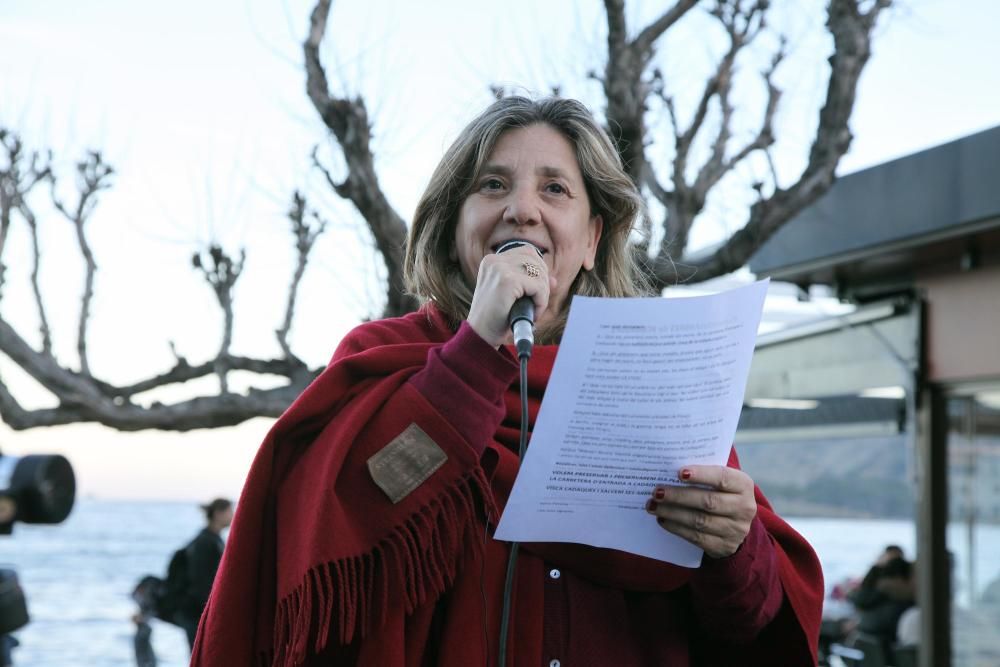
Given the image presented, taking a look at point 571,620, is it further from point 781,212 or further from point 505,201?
point 781,212

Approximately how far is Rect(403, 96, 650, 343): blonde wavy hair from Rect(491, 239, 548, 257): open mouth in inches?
6.3

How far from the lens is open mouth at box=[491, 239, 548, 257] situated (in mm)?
1742

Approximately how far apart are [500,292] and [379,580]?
44 centimetres

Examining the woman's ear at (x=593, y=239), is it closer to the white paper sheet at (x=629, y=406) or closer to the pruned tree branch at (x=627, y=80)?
the white paper sheet at (x=629, y=406)

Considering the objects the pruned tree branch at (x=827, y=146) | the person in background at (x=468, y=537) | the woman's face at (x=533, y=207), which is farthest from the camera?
the pruned tree branch at (x=827, y=146)

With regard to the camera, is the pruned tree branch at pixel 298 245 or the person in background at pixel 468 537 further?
the pruned tree branch at pixel 298 245

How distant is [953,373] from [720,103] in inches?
95.9

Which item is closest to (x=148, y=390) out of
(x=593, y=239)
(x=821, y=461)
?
(x=593, y=239)

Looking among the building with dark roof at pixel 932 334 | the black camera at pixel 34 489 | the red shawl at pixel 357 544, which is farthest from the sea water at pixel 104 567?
the red shawl at pixel 357 544

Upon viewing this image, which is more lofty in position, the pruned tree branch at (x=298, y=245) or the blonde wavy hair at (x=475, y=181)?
the pruned tree branch at (x=298, y=245)

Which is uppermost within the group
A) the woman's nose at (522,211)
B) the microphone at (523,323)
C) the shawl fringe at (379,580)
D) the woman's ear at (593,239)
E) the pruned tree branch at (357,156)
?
the pruned tree branch at (357,156)

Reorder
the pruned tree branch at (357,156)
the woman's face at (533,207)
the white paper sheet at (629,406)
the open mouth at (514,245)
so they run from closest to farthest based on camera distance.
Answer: the white paper sheet at (629,406)
the open mouth at (514,245)
the woman's face at (533,207)
the pruned tree branch at (357,156)

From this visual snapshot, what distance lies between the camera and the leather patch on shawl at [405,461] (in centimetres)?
155

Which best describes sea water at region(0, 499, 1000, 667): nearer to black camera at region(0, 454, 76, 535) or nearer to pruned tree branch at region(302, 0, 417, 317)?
black camera at region(0, 454, 76, 535)
